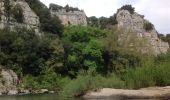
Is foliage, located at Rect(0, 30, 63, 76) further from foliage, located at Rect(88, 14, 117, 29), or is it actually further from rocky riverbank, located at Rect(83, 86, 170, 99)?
rocky riverbank, located at Rect(83, 86, 170, 99)

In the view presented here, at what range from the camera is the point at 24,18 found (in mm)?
81125

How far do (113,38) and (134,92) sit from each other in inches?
1519

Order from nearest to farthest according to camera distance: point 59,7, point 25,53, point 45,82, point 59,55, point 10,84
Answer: point 10,84
point 45,82
point 25,53
point 59,55
point 59,7

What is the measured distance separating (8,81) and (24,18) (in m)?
19.2

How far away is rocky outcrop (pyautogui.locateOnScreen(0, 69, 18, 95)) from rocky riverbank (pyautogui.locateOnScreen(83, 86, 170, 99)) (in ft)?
84.9

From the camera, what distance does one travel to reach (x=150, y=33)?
3883 inches

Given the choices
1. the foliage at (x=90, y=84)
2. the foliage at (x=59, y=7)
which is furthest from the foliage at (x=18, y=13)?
the foliage at (x=90, y=84)

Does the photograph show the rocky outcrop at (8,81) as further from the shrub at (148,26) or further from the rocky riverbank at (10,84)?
the shrub at (148,26)

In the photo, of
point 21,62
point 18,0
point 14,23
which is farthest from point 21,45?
point 18,0

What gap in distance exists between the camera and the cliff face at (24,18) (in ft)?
252

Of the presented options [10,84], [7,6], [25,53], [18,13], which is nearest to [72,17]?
[18,13]

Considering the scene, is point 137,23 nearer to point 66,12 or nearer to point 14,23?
point 66,12

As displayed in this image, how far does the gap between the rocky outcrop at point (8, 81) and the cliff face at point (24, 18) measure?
12.0m

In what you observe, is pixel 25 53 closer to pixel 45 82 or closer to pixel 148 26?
pixel 45 82
